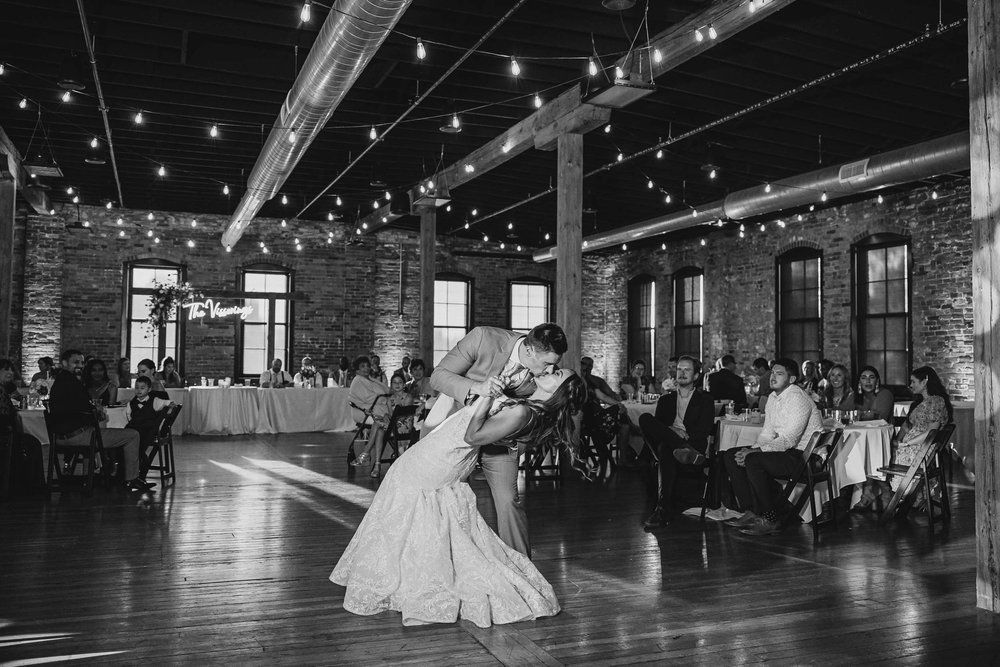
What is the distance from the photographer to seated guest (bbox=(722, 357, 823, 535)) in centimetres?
580

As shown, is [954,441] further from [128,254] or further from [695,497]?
[128,254]

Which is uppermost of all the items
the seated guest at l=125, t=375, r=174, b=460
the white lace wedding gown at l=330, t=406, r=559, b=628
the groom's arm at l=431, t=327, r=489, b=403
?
the groom's arm at l=431, t=327, r=489, b=403

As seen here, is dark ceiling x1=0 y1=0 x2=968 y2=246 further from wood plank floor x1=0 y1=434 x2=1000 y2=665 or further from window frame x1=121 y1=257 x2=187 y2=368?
wood plank floor x1=0 y1=434 x2=1000 y2=665

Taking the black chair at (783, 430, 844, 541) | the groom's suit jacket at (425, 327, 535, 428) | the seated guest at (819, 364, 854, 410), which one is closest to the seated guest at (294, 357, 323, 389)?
the seated guest at (819, 364, 854, 410)

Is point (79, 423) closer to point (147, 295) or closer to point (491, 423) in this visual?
point (491, 423)

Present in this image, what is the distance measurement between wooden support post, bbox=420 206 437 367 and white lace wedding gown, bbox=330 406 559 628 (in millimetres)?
9248

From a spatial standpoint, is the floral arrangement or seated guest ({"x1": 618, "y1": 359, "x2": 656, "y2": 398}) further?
the floral arrangement

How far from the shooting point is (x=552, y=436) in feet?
11.7

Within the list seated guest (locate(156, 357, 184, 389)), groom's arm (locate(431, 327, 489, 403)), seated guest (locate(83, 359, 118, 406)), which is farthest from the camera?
seated guest (locate(156, 357, 184, 389))

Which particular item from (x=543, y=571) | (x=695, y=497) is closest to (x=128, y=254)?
(x=695, y=497)

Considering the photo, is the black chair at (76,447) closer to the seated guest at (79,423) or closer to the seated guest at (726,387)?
the seated guest at (79,423)

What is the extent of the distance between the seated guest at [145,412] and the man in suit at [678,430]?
167 inches

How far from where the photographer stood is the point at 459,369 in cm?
393

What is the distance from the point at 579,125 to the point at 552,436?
5438 millimetres
